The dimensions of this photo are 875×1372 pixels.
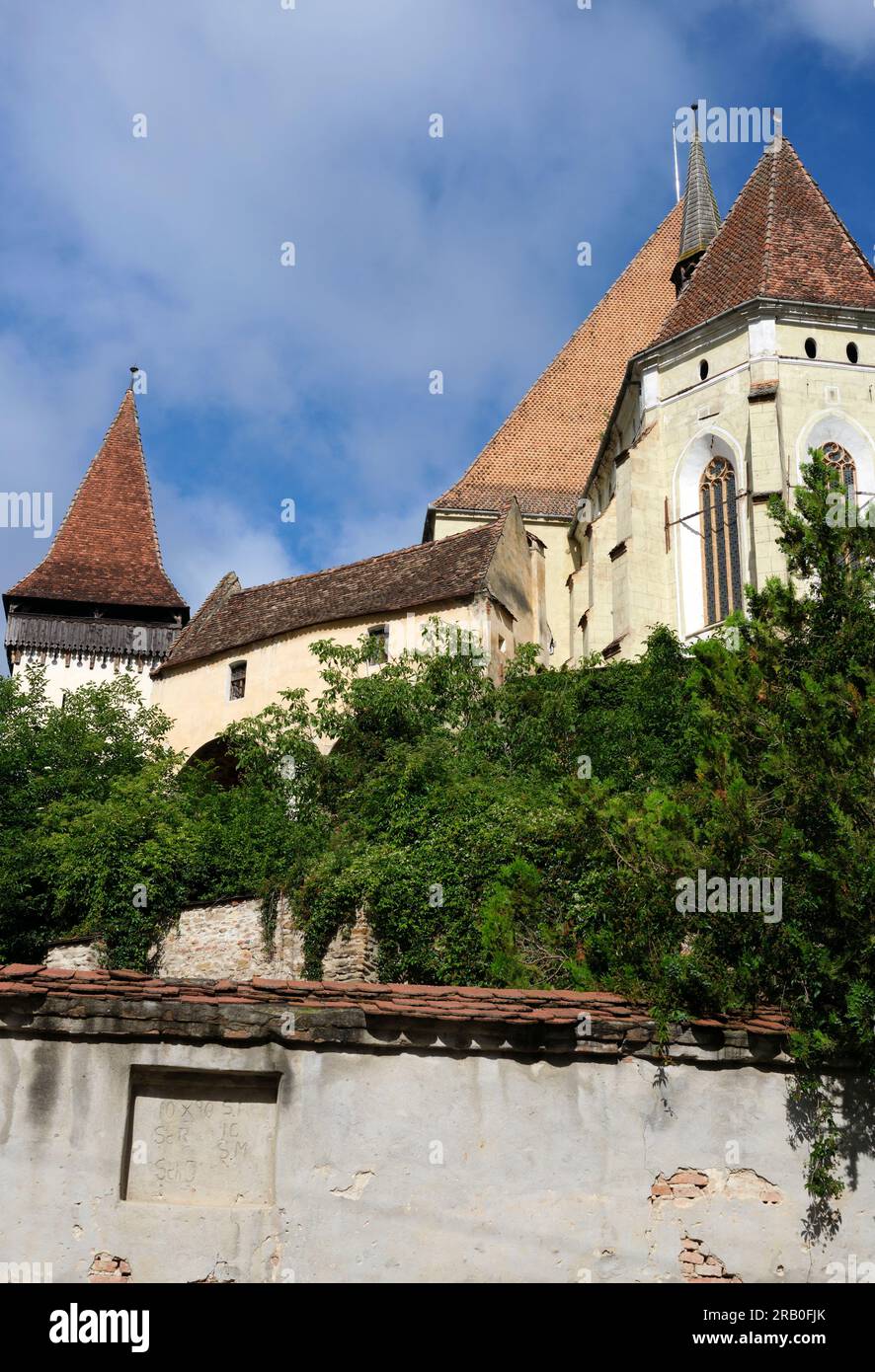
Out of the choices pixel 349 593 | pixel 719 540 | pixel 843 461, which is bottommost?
pixel 349 593

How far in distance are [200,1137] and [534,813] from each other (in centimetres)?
1101

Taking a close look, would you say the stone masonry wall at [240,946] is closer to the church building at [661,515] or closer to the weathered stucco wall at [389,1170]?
the church building at [661,515]

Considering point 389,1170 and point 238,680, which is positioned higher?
point 238,680

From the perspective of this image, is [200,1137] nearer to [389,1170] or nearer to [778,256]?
[389,1170]

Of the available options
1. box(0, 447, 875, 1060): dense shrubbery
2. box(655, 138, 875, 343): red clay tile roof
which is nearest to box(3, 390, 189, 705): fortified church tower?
box(0, 447, 875, 1060): dense shrubbery

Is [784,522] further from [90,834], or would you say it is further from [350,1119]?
[90,834]

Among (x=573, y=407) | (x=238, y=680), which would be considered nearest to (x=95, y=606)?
(x=238, y=680)

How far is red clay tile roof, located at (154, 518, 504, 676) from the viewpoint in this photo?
101 feet

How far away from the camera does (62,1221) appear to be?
9.23 m

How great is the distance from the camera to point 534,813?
2025cm

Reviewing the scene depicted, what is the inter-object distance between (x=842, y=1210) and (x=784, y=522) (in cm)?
613

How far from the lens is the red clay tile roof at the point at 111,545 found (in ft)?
143

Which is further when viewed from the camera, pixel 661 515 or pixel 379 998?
pixel 661 515
